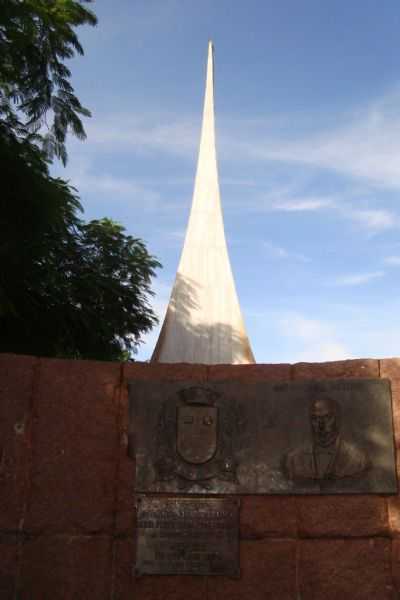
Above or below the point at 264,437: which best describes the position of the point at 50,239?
above

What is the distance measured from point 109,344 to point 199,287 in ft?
11.1

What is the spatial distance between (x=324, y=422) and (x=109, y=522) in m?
2.29

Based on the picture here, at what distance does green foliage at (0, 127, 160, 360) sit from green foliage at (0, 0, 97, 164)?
1.79 ft

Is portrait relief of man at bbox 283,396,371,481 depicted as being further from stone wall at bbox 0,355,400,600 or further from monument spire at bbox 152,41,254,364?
monument spire at bbox 152,41,254,364

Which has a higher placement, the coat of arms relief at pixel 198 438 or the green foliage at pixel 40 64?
the green foliage at pixel 40 64

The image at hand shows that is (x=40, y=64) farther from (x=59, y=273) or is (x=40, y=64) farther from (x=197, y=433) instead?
(x=197, y=433)

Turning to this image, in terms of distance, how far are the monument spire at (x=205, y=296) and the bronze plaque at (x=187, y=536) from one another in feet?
29.6

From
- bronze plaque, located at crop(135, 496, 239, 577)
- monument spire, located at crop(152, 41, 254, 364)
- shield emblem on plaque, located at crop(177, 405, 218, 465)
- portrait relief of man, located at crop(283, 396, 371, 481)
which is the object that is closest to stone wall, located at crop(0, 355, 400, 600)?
bronze plaque, located at crop(135, 496, 239, 577)

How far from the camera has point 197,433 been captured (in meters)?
6.33

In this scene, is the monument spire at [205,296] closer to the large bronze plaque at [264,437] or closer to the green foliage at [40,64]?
the green foliage at [40,64]

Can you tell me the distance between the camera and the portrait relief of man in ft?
20.2

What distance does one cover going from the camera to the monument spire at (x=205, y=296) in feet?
51.4

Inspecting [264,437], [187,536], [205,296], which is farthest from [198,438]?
[205,296]

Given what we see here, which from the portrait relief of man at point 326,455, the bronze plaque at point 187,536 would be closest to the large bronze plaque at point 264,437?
the portrait relief of man at point 326,455
